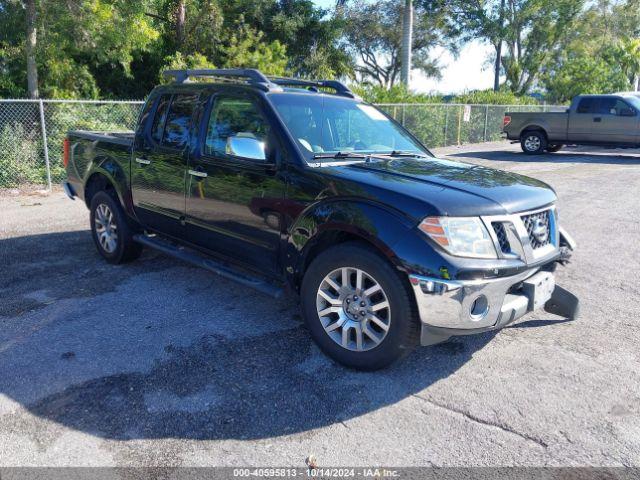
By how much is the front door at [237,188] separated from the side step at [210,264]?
0.39 ft

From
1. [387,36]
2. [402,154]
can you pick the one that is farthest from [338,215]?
[387,36]

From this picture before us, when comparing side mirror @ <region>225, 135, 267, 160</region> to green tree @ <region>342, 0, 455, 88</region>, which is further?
green tree @ <region>342, 0, 455, 88</region>

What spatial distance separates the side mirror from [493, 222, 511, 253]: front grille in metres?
1.72

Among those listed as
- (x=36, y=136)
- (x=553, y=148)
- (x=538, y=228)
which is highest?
(x=36, y=136)

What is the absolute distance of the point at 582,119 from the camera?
1739cm

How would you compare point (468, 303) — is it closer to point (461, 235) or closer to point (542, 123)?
point (461, 235)

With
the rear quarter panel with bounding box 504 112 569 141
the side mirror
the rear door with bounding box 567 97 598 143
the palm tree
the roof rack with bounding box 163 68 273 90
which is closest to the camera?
the side mirror

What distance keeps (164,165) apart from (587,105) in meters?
16.2

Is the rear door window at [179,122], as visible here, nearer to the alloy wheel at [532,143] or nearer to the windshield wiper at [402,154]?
the windshield wiper at [402,154]

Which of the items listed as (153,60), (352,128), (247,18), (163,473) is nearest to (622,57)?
(247,18)

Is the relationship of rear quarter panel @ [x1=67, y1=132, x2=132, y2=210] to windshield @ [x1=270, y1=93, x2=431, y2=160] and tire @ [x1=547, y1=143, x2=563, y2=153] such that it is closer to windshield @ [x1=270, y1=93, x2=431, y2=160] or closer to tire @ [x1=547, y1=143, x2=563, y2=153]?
windshield @ [x1=270, y1=93, x2=431, y2=160]

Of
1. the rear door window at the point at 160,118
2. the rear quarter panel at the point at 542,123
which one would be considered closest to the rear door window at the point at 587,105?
the rear quarter panel at the point at 542,123

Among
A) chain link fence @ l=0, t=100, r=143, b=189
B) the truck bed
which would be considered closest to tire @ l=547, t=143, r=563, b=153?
chain link fence @ l=0, t=100, r=143, b=189

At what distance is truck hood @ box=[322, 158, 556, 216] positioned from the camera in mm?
3316
